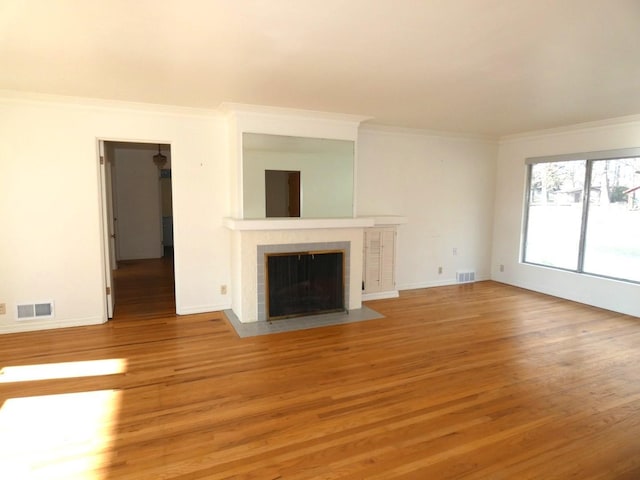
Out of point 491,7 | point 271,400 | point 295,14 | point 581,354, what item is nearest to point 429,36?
point 491,7

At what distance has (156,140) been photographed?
4324 millimetres

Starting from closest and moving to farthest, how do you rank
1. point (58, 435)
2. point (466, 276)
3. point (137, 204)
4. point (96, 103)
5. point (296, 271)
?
point (58, 435)
point (96, 103)
point (296, 271)
point (466, 276)
point (137, 204)

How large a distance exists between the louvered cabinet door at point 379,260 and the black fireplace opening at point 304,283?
699 mm

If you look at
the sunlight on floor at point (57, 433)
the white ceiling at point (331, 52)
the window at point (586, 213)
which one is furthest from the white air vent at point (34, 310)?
the window at point (586, 213)

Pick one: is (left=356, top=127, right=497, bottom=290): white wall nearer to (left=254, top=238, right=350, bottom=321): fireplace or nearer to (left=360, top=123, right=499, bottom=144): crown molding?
(left=360, top=123, right=499, bottom=144): crown molding

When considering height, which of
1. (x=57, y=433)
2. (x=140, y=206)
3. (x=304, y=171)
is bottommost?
(x=57, y=433)

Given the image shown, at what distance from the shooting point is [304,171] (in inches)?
183

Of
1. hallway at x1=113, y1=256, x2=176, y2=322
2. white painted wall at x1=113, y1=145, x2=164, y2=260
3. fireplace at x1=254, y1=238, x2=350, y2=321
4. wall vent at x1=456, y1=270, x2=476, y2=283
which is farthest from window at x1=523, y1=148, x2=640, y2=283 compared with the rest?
white painted wall at x1=113, y1=145, x2=164, y2=260

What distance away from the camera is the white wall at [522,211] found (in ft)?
15.8

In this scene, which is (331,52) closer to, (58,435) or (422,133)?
(58,435)

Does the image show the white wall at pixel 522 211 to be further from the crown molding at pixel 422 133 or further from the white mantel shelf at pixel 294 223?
the white mantel shelf at pixel 294 223

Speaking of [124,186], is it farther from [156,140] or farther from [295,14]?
[295,14]

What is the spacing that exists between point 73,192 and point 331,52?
10.7 feet

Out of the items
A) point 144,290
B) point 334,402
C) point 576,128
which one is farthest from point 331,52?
point 144,290
